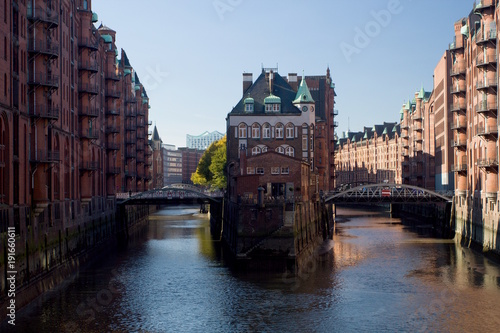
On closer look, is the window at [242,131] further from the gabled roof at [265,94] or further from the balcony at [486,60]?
the balcony at [486,60]

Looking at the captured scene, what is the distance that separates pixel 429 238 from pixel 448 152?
1918 centimetres

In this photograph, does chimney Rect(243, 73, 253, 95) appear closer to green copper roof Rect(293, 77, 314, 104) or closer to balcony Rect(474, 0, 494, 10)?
green copper roof Rect(293, 77, 314, 104)

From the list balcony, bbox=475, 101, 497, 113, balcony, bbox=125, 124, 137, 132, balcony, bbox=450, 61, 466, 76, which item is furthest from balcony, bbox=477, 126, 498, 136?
balcony, bbox=125, 124, 137, 132

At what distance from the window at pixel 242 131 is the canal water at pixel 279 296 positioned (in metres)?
27.2

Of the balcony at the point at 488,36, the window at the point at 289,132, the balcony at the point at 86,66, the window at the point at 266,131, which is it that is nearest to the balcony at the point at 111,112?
the balcony at the point at 86,66

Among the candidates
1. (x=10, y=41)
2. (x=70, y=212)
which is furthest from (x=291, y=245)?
(x=10, y=41)

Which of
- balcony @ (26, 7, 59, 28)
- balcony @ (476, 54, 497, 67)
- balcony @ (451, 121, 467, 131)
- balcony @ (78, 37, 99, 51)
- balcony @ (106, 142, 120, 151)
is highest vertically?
balcony @ (78, 37, 99, 51)

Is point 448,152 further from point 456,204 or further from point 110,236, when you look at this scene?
point 110,236

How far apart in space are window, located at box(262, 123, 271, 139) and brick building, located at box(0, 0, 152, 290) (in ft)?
66.9

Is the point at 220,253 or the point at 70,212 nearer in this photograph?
the point at 70,212

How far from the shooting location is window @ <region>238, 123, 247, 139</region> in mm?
94938

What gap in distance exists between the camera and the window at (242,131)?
311 ft

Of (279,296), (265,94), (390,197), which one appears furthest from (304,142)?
(279,296)

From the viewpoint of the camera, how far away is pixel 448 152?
10150 cm
